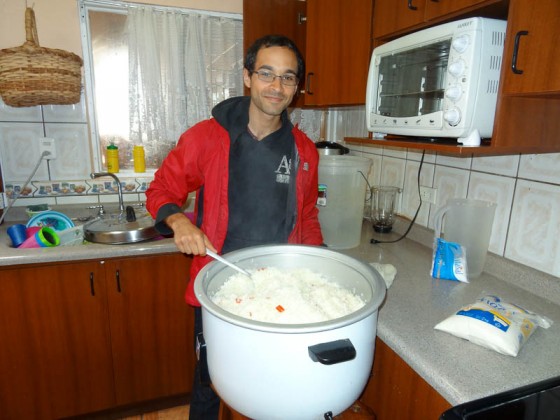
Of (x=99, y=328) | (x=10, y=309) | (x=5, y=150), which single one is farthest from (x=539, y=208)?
(x=5, y=150)

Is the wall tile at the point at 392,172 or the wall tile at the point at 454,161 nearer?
the wall tile at the point at 454,161

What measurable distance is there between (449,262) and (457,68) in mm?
625

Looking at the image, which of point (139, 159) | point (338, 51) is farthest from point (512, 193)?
point (139, 159)

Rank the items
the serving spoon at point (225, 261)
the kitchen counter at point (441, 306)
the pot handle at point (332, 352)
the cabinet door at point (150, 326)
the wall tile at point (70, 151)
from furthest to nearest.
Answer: the wall tile at point (70, 151) → the cabinet door at point (150, 326) → the serving spoon at point (225, 261) → the kitchen counter at point (441, 306) → the pot handle at point (332, 352)

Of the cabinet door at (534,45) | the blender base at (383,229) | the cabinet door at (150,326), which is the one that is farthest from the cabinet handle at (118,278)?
the cabinet door at (534,45)

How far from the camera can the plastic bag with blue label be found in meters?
1.22

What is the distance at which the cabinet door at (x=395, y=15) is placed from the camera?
1.09m

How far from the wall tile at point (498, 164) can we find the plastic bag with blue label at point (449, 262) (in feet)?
0.98

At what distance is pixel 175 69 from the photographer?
82.8 inches

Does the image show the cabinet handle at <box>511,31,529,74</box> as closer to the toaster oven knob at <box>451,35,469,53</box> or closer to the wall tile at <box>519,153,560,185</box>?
the toaster oven knob at <box>451,35,469,53</box>

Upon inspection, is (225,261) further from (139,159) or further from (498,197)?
(139,159)

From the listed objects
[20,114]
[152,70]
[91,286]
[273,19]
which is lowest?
[91,286]

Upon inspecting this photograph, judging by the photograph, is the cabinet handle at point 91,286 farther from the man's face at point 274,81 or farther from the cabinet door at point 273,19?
the cabinet door at point 273,19

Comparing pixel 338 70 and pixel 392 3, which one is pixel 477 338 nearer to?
pixel 392 3
